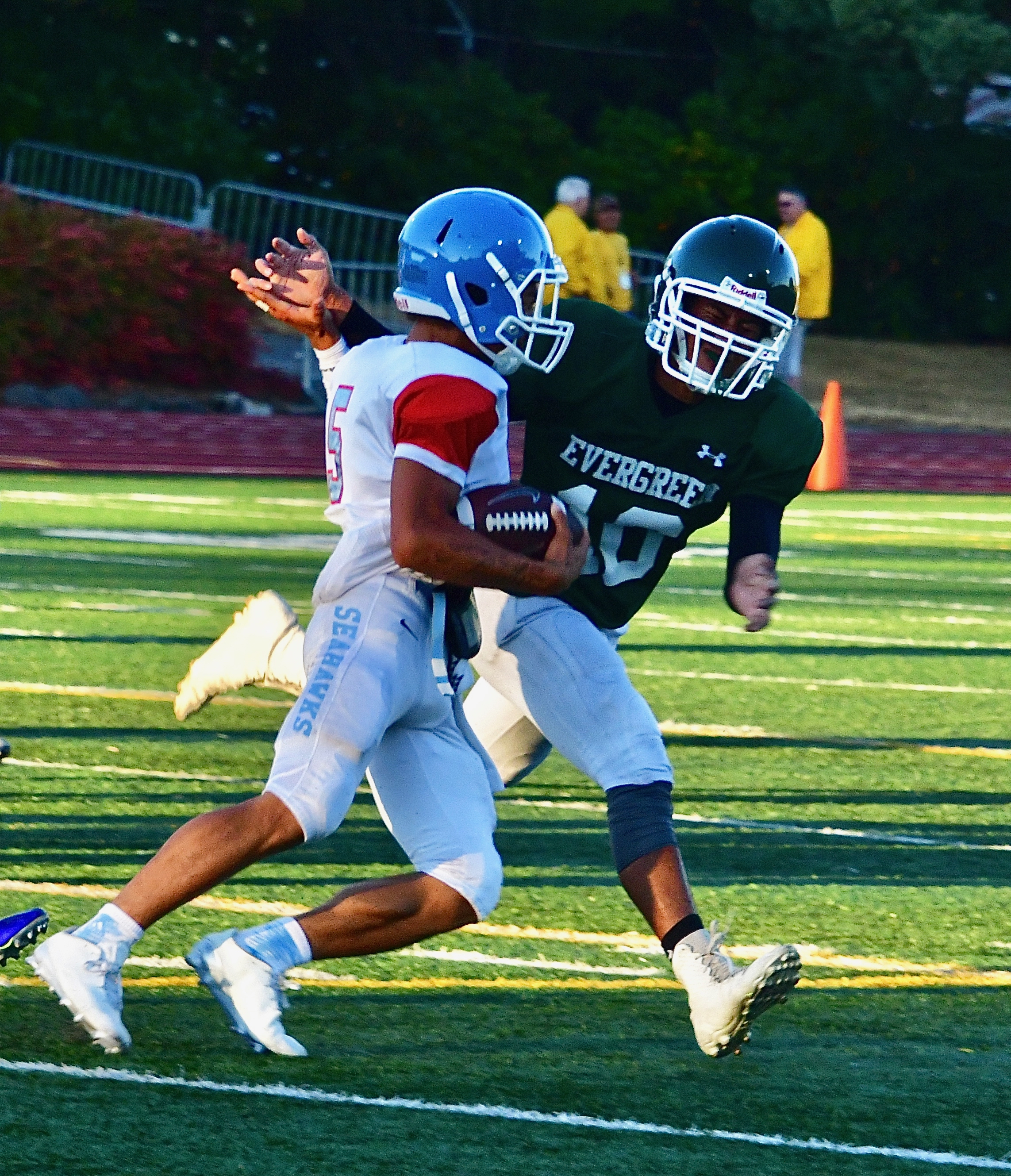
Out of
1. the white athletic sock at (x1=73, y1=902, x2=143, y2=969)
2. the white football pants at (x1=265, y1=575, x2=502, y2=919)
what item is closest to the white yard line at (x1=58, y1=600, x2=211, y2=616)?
the white football pants at (x1=265, y1=575, x2=502, y2=919)

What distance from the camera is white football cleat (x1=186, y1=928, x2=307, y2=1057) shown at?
4496 millimetres

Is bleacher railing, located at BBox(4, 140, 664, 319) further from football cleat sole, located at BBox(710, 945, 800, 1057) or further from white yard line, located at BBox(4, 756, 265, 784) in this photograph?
football cleat sole, located at BBox(710, 945, 800, 1057)

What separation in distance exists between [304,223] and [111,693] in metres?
19.9

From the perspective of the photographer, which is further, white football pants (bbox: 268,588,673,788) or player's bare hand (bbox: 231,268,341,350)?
player's bare hand (bbox: 231,268,341,350)

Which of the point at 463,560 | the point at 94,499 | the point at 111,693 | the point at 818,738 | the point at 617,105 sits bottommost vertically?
the point at 617,105

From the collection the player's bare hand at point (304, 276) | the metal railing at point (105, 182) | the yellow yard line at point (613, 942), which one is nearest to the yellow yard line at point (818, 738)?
the yellow yard line at point (613, 942)

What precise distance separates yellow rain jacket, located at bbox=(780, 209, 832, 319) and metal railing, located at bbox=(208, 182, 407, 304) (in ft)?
21.7

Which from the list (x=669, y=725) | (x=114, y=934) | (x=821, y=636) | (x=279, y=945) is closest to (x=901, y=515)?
(x=821, y=636)

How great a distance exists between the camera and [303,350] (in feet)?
87.8

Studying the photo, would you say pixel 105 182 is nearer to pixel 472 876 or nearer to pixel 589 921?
pixel 589 921

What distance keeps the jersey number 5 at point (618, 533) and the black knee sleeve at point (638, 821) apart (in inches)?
23.8

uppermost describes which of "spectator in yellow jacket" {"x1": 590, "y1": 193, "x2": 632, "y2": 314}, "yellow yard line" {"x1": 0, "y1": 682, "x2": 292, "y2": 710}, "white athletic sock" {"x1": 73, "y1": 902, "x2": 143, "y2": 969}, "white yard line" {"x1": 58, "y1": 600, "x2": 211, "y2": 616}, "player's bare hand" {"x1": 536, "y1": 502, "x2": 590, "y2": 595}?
"player's bare hand" {"x1": 536, "y1": 502, "x2": 590, "y2": 595}

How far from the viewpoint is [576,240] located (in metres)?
20.2

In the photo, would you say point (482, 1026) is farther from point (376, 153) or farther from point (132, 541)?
point (376, 153)
